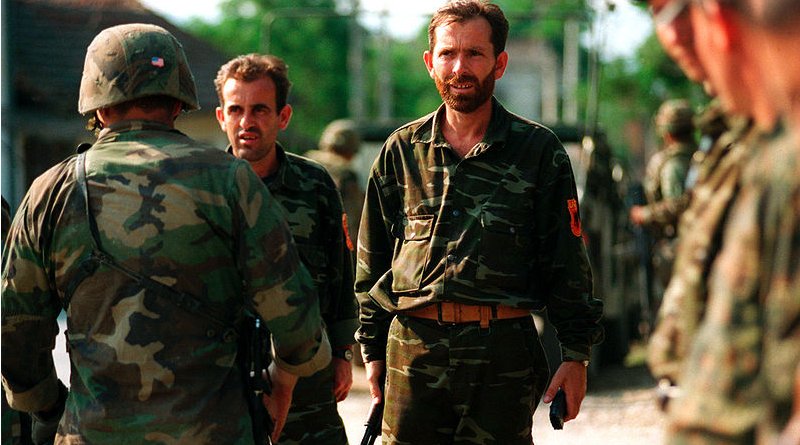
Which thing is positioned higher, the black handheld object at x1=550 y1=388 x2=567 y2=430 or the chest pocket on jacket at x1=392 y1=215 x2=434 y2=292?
the chest pocket on jacket at x1=392 y1=215 x2=434 y2=292

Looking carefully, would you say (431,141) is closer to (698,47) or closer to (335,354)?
(335,354)

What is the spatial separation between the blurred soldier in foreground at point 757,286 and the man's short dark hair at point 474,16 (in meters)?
2.46

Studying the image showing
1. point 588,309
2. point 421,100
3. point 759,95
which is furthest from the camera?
point 421,100

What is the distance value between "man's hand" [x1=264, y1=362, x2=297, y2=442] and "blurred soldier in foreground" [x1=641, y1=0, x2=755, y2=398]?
5.32 feet

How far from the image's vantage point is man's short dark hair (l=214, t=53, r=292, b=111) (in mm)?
5293

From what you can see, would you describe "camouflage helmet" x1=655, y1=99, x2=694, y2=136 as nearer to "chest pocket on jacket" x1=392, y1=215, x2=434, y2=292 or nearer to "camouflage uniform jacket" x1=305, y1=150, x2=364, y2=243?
"camouflage uniform jacket" x1=305, y1=150, x2=364, y2=243

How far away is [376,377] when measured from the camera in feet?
15.5

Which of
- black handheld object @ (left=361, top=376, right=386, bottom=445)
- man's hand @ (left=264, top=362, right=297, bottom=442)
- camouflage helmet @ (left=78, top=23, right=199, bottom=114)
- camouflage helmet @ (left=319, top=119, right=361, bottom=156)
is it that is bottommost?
camouflage helmet @ (left=319, top=119, right=361, bottom=156)

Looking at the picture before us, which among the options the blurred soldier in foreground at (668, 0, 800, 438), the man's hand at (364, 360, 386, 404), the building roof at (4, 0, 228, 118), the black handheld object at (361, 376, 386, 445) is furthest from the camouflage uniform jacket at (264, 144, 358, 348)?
the building roof at (4, 0, 228, 118)

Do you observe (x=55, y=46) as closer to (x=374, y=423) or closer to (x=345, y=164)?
(x=345, y=164)

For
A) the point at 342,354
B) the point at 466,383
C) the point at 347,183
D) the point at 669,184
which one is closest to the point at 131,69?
the point at 466,383

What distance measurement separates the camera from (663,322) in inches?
93.5

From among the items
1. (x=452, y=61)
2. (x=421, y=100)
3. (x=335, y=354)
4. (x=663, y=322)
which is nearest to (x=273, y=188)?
(x=335, y=354)

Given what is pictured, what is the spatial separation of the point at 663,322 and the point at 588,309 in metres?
2.06
